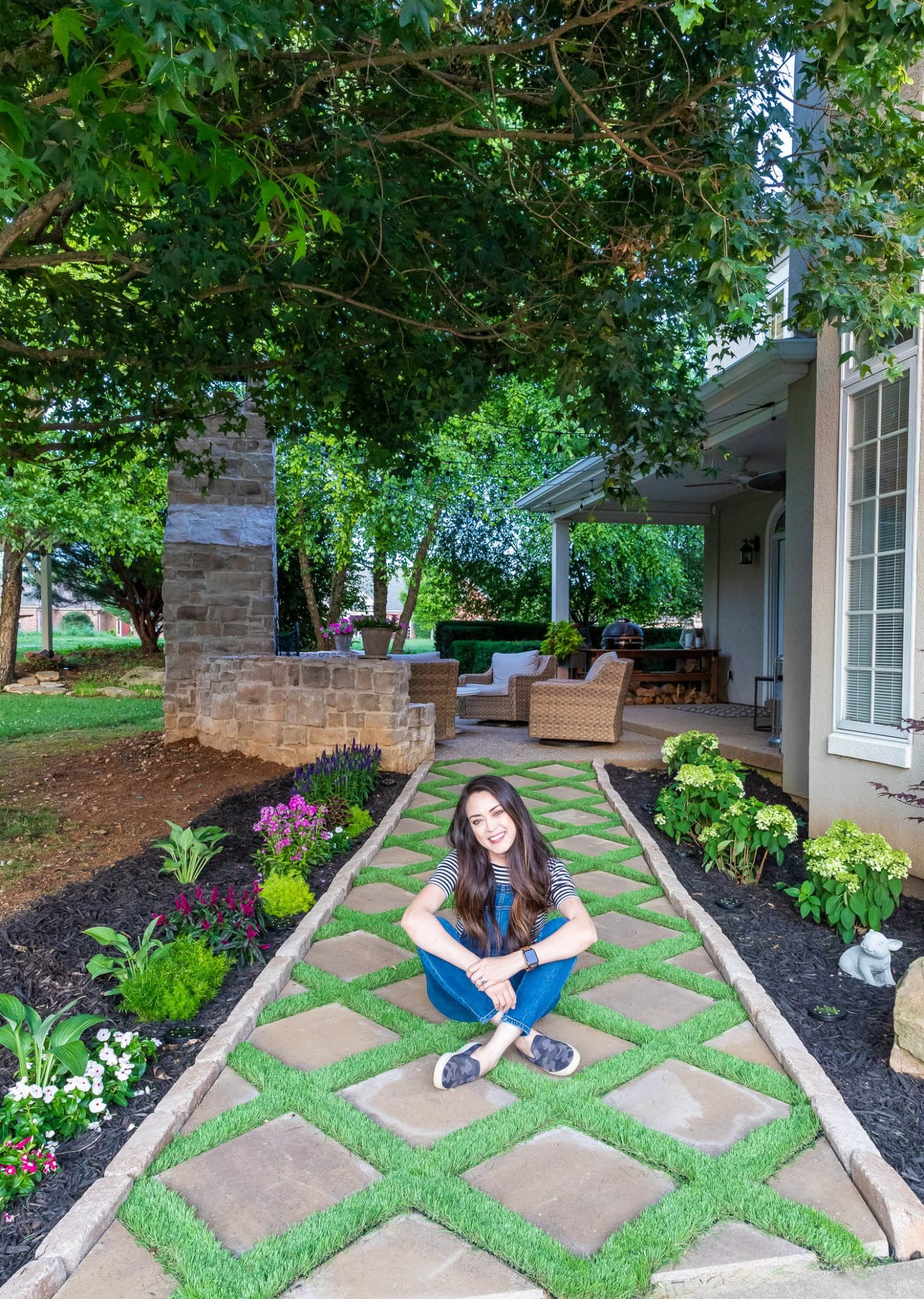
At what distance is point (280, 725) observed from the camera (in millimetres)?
6836

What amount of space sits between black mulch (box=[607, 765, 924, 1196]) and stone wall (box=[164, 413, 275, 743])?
15.8ft

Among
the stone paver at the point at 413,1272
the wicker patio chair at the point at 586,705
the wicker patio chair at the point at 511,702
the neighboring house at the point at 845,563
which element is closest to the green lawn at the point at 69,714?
the wicker patio chair at the point at 511,702

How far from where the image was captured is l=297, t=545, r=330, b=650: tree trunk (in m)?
16.1

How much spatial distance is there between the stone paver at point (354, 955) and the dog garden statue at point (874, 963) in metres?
1.70

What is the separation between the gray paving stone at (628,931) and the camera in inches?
133

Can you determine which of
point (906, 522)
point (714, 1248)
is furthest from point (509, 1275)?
point (906, 522)

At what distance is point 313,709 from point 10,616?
39.3 feet

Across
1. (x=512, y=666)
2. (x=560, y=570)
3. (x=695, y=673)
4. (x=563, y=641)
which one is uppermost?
(x=560, y=570)

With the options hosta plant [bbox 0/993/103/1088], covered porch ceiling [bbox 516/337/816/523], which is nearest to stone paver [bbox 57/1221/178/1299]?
hosta plant [bbox 0/993/103/1088]

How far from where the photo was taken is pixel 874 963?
306cm

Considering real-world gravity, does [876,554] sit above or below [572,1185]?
above

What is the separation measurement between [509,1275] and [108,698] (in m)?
13.9

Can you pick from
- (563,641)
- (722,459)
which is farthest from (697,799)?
(563,641)

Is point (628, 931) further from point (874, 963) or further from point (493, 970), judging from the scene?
point (493, 970)
